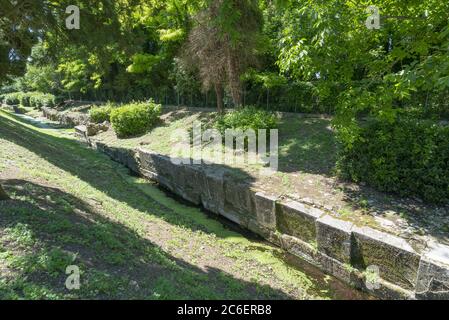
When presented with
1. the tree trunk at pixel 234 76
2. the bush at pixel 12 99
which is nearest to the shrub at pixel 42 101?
the bush at pixel 12 99

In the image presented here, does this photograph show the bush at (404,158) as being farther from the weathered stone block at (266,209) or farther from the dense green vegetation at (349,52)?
the weathered stone block at (266,209)

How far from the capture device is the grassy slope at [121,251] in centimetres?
291

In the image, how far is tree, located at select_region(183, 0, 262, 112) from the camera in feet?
31.8

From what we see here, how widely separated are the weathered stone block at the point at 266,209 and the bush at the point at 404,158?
1.58 metres

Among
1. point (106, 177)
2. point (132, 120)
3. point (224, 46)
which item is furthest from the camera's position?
point (132, 120)

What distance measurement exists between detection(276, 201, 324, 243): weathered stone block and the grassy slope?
0.53m

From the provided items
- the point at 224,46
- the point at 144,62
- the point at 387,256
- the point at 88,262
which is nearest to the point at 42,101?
the point at 144,62

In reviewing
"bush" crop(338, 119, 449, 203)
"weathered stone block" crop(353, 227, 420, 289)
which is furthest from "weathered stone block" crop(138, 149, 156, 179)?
"weathered stone block" crop(353, 227, 420, 289)

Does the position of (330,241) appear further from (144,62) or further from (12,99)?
(12,99)

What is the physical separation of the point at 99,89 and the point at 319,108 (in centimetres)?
2148

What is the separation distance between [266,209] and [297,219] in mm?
724

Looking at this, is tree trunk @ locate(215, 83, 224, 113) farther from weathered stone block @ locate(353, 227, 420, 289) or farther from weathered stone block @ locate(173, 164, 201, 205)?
weathered stone block @ locate(353, 227, 420, 289)

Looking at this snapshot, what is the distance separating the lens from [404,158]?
4879 millimetres
